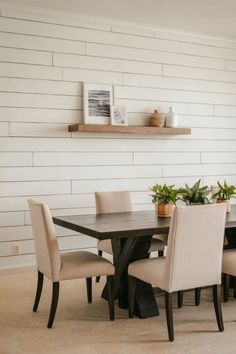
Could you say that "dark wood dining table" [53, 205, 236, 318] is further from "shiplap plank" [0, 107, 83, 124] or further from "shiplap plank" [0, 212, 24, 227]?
"shiplap plank" [0, 107, 83, 124]

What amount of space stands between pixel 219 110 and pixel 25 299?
3399mm

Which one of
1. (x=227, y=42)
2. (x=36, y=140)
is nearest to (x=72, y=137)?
(x=36, y=140)

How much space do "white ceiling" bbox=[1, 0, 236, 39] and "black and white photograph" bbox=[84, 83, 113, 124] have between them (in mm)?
762

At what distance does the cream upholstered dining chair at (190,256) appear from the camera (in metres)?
2.89

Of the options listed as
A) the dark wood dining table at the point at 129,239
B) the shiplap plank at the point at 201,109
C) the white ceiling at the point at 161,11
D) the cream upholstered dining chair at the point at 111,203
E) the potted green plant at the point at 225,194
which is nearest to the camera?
the dark wood dining table at the point at 129,239

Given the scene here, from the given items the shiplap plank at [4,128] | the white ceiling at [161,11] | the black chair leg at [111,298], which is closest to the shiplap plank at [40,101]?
the shiplap plank at [4,128]

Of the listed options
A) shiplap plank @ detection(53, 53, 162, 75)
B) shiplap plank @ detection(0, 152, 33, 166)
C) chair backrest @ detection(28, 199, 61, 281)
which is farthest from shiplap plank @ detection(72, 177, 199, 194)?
chair backrest @ detection(28, 199, 61, 281)

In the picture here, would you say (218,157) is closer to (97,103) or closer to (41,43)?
(97,103)

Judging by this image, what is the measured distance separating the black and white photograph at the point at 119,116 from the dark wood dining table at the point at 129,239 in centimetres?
166

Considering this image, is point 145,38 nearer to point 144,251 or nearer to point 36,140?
point 36,140

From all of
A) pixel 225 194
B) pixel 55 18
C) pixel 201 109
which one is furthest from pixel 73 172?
pixel 201 109

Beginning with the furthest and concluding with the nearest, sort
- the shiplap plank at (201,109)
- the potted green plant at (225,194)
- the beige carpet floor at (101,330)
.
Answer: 1. the shiplap plank at (201,109)
2. the potted green plant at (225,194)
3. the beige carpet floor at (101,330)

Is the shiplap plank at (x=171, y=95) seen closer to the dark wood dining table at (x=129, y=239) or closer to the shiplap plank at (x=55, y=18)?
the shiplap plank at (x=55, y=18)

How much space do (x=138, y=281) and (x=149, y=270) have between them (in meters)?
0.36
